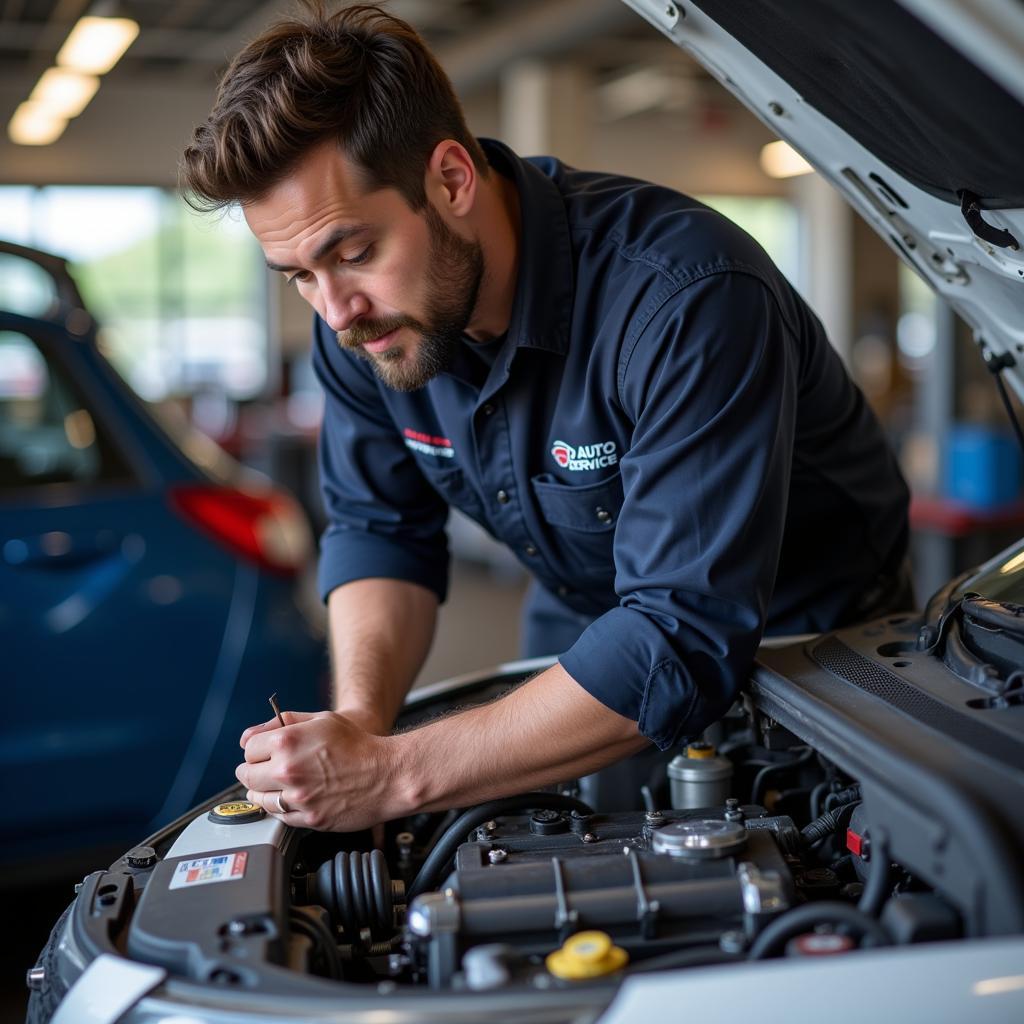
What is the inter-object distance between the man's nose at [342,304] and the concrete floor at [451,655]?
5.41 feet

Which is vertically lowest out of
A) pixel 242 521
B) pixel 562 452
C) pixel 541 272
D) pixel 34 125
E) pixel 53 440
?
pixel 242 521

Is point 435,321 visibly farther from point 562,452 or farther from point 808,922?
point 808,922

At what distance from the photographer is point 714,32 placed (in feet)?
5.36

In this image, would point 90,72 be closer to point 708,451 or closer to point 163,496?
point 163,496

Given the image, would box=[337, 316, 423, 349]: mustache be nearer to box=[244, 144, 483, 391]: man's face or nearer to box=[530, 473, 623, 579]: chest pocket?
box=[244, 144, 483, 391]: man's face

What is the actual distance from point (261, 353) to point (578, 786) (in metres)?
11.6

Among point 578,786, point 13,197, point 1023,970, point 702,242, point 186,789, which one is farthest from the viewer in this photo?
point 13,197

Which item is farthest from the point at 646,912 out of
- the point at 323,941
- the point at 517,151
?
the point at 517,151

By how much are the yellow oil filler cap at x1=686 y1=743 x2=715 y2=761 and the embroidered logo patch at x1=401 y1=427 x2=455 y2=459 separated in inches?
23.2

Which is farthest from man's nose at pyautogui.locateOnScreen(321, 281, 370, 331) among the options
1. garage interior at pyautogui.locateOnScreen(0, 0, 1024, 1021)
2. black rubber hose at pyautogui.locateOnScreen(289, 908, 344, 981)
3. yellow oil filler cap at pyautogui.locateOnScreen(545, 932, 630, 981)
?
garage interior at pyautogui.locateOnScreen(0, 0, 1024, 1021)

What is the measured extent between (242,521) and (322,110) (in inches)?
61.7

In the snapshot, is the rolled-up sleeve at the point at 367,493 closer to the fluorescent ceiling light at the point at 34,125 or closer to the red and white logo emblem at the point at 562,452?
the red and white logo emblem at the point at 562,452

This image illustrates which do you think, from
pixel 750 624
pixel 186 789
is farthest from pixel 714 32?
pixel 186 789

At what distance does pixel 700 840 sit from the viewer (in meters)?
1.23
